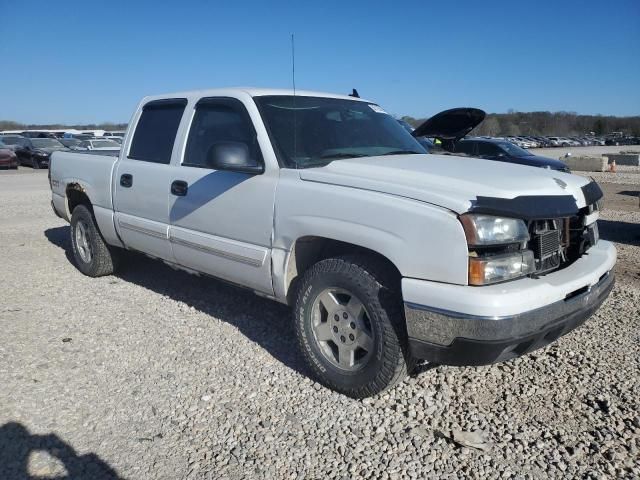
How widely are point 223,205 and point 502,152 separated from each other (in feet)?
50.6

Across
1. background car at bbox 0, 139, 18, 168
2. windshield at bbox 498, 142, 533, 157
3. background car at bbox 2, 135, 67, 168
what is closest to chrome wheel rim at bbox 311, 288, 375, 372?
windshield at bbox 498, 142, 533, 157

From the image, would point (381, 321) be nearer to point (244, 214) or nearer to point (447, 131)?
point (244, 214)

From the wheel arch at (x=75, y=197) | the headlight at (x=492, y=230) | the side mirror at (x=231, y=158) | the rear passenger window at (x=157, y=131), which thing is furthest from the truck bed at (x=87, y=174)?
the headlight at (x=492, y=230)

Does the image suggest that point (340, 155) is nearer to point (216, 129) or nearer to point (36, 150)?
point (216, 129)

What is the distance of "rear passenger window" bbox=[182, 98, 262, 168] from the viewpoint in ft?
12.5

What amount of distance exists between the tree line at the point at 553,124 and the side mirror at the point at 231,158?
3981 inches

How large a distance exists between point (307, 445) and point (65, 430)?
4.33 ft

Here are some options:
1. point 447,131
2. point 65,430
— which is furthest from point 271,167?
point 447,131

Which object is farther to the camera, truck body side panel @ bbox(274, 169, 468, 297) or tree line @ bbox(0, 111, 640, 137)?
tree line @ bbox(0, 111, 640, 137)

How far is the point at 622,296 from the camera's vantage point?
5.09 meters

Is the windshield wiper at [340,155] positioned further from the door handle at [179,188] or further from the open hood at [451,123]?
the open hood at [451,123]

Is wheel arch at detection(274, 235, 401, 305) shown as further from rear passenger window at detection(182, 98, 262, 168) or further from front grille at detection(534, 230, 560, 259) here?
front grille at detection(534, 230, 560, 259)

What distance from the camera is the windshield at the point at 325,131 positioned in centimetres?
364

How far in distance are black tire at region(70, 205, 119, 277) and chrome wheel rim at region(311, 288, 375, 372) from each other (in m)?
3.23
